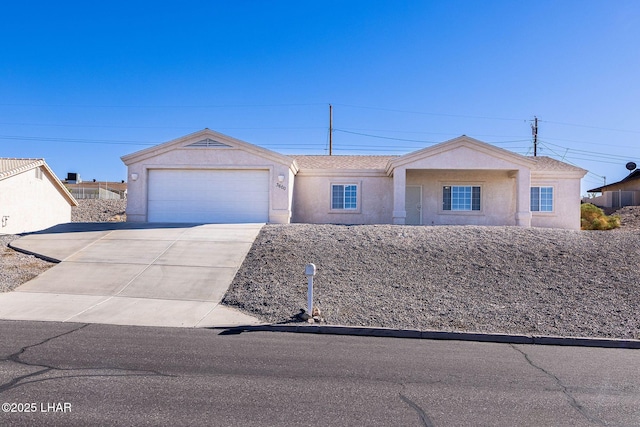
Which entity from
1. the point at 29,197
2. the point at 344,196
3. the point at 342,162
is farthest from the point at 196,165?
the point at 29,197

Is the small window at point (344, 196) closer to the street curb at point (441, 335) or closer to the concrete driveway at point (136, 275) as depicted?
the concrete driveway at point (136, 275)

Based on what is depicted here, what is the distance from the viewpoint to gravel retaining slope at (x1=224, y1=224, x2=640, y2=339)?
969cm

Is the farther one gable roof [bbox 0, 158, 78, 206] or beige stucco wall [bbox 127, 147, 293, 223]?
gable roof [bbox 0, 158, 78, 206]

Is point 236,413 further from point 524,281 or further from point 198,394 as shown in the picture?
point 524,281

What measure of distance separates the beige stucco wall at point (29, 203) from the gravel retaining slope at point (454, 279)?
14.5 metres

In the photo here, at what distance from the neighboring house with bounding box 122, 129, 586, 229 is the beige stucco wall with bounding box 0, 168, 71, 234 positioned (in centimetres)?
696

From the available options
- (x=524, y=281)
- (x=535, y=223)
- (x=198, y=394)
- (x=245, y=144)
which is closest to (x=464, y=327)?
(x=524, y=281)

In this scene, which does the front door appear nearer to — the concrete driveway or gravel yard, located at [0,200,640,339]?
gravel yard, located at [0,200,640,339]

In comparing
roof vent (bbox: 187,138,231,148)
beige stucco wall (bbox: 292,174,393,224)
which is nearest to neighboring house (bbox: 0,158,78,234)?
roof vent (bbox: 187,138,231,148)

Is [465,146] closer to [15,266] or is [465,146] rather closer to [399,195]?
[399,195]

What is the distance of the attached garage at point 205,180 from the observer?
20.6 m

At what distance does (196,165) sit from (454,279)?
1252 cm

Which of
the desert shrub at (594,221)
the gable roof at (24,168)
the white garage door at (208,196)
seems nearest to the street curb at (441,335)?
the white garage door at (208,196)

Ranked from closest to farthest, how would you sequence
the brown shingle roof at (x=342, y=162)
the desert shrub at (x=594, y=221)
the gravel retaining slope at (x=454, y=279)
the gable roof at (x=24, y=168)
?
1. the gravel retaining slope at (x=454, y=279)
2. the brown shingle roof at (x=342, y=162)
3. the gable roof at (x=24, y=168)
4. the desert shrub at (x=594, y=221)
